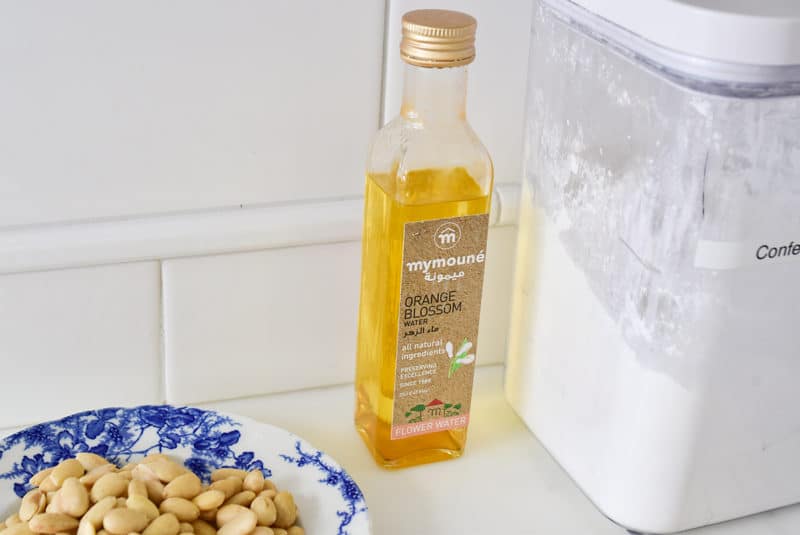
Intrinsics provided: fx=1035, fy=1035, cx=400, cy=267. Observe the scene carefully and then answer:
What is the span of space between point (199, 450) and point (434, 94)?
233mm

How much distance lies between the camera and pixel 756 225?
18.7 inches

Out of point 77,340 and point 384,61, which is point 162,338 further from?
point 384,61

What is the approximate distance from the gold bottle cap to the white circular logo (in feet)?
0.29

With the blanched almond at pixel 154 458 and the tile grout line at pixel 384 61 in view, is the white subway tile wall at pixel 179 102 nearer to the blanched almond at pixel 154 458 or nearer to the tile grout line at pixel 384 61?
the tile grout line at pixel 384 61

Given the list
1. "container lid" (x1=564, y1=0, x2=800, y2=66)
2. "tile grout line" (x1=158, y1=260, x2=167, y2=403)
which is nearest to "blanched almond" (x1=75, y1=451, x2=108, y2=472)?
"tile grout line" (x1=158, y1=260, x2=167, y2=403)

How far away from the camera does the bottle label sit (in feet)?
1.81

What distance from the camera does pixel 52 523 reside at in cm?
48

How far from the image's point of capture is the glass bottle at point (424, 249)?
0.55 m

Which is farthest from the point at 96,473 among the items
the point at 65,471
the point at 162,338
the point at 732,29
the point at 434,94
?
the point at 732,29

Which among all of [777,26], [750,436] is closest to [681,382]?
[750,436]

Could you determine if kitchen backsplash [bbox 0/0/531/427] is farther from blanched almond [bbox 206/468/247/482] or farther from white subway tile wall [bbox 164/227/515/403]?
blanched almond [bbox 206/468/247/482]

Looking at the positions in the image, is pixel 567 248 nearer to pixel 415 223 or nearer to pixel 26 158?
pixel 415 223

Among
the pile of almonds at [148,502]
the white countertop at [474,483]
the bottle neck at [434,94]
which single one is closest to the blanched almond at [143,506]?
the pile of almonds at [148,502]

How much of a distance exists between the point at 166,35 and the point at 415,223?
166 millimetres
